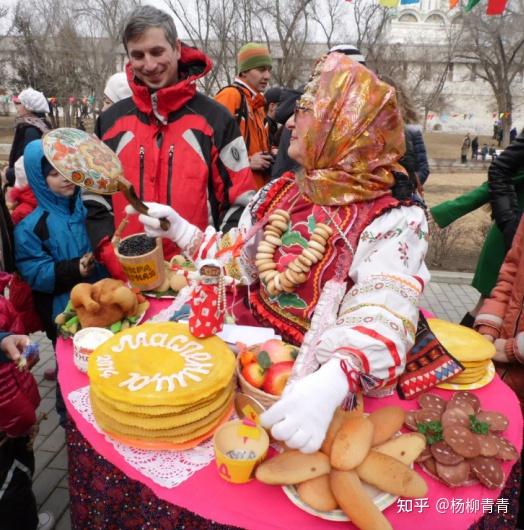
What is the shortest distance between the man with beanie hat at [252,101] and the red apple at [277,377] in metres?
3.53

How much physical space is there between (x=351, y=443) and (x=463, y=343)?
0.84 metres

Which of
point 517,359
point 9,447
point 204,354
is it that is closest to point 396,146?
point 204,354

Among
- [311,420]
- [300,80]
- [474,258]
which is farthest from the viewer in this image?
[300,80]

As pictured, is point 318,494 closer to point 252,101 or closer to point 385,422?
point 385,422

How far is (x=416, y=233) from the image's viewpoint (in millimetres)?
1546

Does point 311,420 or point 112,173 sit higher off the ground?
point 112,173

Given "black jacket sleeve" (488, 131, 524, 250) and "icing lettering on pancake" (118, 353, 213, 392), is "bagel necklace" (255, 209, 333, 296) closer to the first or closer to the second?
"icing lettering on pancake" (118, 353, 213, 392)

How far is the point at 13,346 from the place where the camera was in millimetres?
1825

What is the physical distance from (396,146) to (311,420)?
1053 mm

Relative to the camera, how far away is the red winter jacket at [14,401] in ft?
6.36

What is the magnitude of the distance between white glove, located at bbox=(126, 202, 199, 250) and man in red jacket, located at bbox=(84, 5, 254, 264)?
1.55ft

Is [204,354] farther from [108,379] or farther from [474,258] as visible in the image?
[474,258]

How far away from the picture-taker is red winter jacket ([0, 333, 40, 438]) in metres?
1.94

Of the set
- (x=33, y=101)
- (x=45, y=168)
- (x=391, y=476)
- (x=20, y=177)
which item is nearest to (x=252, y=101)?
(x=20, y=177)
